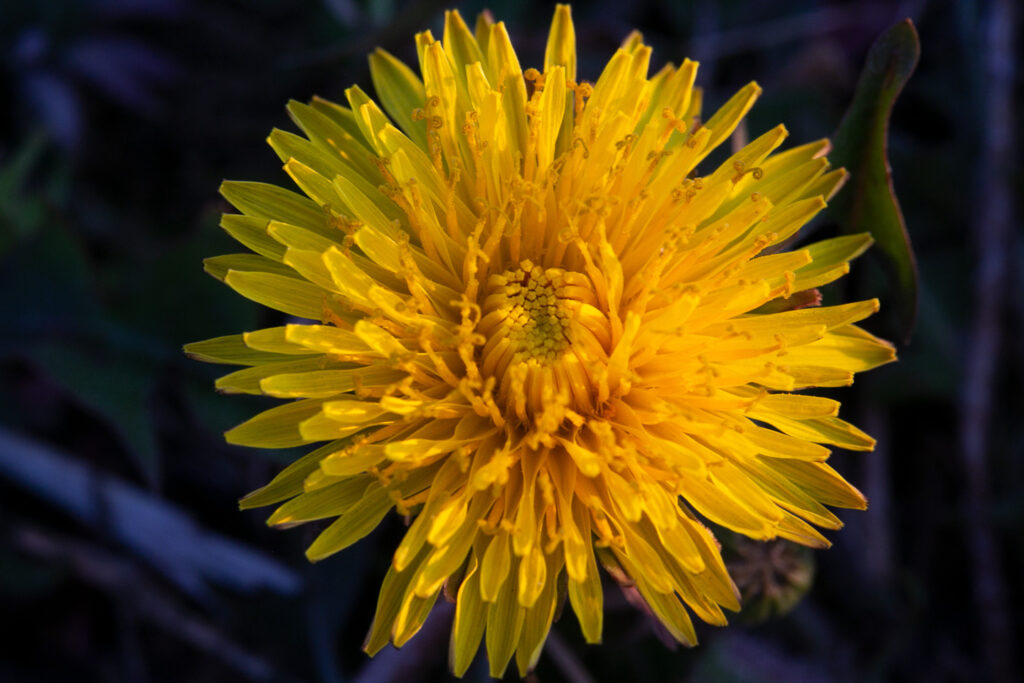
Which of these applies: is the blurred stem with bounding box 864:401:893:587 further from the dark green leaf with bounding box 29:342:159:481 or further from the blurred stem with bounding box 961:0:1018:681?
the dark green leaf with bounding box 29:342:159:481

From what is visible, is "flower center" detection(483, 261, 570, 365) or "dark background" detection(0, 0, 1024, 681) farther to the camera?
"dark background" detection(0, 0, 1024, 681)

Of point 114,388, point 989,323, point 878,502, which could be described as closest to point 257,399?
point 114,388

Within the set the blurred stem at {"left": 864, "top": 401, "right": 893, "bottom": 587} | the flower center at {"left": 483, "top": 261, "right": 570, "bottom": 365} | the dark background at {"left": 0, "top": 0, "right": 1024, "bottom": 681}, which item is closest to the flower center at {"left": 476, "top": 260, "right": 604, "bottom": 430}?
the flower center at {"left": 483, "top": 261, "right": 570, "bottom": 365}

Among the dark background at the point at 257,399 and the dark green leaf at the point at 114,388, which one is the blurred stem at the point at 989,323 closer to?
the dark background at the point at 257,399

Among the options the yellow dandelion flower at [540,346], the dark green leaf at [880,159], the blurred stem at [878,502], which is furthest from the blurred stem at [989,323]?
the yellow dandelion flower at [540,346]

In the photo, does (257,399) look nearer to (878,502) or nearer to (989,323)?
(878,502)
